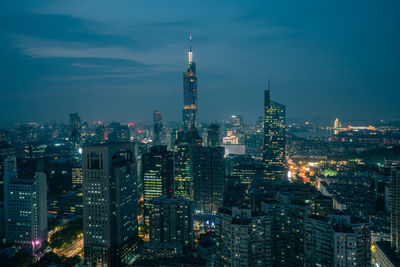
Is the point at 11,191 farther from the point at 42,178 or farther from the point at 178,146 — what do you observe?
the point at 178,146

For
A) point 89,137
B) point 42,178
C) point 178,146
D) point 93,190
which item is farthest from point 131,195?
point 89,137

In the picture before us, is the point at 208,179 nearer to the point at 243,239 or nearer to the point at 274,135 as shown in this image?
the point at 243,239

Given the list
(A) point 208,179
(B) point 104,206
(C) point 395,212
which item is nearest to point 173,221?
(B) point 104,206

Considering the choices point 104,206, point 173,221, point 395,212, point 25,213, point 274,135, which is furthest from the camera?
point 274,135

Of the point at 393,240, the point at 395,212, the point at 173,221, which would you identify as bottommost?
the point at 393,240

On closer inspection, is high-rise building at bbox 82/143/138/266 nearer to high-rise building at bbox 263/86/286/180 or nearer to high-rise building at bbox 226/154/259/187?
high-rise building at bbox 226/154/259/187

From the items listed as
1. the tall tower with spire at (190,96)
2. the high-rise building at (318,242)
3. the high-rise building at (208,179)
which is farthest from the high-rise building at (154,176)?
the tall tower with spire at (190,96)

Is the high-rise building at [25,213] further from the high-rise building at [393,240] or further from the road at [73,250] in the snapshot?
the high-rise building at [393,240]

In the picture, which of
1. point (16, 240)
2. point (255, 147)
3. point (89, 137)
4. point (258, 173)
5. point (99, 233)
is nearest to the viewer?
point (99, 233)
